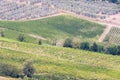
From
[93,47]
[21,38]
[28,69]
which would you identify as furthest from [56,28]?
[28,69]

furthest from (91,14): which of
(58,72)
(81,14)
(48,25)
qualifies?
(58,72)

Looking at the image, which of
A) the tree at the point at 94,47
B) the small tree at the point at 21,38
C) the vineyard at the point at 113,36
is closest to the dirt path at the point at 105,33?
the vineyard at the point at 113,36

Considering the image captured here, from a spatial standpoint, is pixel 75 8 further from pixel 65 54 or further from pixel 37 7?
pixel 65 54

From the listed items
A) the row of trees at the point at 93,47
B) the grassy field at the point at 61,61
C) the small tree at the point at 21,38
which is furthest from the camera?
the small tree at the point at 21,38

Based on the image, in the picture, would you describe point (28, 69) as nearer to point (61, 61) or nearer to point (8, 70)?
point (8, 70)

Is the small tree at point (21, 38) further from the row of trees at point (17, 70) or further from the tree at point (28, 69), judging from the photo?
the tree at point (28, 69)
